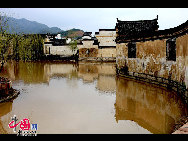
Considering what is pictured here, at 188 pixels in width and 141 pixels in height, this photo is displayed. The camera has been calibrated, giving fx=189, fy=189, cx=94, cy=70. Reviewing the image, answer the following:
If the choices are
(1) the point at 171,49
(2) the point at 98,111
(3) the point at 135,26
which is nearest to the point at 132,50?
(1) the point at 171,49

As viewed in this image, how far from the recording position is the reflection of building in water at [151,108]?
6544mm

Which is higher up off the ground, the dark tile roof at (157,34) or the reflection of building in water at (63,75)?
the dark tile roof at (157,34)

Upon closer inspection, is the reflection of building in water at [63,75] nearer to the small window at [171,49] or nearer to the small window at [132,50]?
the small window at [132,50]

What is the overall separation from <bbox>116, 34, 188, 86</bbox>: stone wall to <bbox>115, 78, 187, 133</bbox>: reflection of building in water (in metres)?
1.44

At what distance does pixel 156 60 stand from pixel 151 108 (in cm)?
629

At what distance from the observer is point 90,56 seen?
41.2m

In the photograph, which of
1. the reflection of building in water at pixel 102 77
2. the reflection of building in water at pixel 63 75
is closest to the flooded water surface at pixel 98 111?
the reflection of building in water at pixel 102 77

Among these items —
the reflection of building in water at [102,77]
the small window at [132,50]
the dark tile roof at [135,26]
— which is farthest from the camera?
the dark tile roof at [135,26]

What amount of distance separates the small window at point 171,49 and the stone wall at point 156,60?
0.90 ft

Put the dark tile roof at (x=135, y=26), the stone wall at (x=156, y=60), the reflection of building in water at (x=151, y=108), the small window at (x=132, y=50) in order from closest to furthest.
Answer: the reflection of building in water at (x=151, y=108), the stone wall at (x=156, y=60), the small window at (x=132, y=50), the dark tile roof at (x=135, y=26)

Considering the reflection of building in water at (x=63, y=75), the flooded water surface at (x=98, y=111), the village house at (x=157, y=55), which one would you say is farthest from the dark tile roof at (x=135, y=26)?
the flooded water surface at (x=98, y=111)

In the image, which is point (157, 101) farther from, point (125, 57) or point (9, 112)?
point (125, 57)

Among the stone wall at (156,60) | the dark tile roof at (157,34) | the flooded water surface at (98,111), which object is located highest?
the dark tile roof at (157,34)

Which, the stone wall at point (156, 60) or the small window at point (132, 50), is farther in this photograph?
the small window at point (132, 50)
